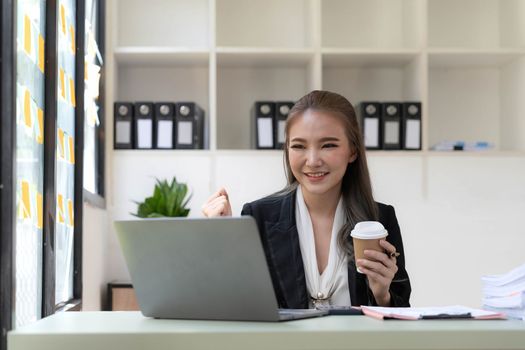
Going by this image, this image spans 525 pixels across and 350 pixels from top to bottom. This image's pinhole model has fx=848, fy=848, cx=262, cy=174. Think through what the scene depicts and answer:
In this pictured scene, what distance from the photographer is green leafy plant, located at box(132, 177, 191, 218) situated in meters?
4.21

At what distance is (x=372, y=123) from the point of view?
14.6ft

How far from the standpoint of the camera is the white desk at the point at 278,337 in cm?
133

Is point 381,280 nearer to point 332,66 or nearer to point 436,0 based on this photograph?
point 332,66

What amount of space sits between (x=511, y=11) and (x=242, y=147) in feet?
5.54

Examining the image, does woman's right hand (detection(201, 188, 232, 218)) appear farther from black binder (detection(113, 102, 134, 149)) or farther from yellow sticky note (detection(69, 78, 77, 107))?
black binder (detection(113, 102, 134, 149))

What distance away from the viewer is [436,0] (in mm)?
4945

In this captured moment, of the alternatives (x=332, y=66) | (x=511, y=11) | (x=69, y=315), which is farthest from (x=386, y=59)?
(x=69, y=315)

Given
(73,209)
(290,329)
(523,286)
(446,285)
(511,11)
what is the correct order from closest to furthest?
1. (290,329)
2. (523,286)
3. (73,209)
4. (446,285)
5. (511,11)

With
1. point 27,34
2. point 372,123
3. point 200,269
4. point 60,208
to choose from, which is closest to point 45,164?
point 60,208

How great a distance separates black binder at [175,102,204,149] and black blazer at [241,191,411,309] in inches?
84.3

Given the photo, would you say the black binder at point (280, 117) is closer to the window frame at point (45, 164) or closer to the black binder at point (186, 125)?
the black binder at point (186, 125)

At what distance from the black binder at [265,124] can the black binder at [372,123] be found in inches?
18.7

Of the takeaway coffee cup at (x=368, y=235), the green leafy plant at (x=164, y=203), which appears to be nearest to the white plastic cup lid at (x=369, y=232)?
the takeaway coffee cup at (x=368, y=235)

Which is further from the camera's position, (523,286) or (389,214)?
(389,214)
